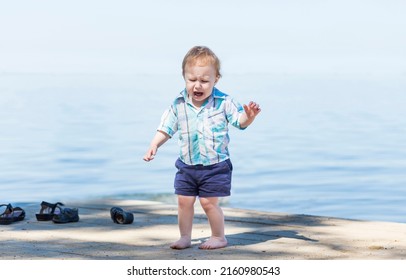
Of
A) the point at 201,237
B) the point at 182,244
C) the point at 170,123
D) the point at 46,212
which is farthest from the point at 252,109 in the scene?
the point at 46,212

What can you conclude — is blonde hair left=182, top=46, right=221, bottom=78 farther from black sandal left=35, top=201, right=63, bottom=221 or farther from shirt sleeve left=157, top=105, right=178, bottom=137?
black sandal left=35, top=201, right=63, bottom=221

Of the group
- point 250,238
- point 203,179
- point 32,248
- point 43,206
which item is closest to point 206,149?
point 203,179

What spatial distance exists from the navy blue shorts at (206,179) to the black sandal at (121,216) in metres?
0.93

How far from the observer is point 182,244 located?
21.0ft

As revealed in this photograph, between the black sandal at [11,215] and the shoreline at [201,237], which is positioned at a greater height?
the black sandal at [11,215]

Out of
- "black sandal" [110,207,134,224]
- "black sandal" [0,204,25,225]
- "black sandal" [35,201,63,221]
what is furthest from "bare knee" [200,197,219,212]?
"black sandal" [0,204,25,225]

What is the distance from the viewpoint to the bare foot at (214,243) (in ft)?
20.9

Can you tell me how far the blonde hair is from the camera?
20.9 feet

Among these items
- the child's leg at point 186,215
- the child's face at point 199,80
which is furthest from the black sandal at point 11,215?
the child's face at point 199,80

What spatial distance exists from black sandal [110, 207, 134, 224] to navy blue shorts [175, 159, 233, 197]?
3.04 feet

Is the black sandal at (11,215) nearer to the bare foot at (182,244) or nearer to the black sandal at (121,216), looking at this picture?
the black sandal at (121,216)

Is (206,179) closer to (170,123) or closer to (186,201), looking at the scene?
(186,201)
